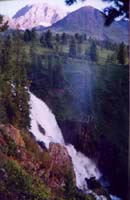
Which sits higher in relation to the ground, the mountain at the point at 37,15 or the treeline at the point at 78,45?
the mountain at the point at 37,15

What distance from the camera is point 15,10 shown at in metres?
3.11

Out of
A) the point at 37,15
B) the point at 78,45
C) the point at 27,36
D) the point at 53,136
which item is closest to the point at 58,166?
the point at 53,136

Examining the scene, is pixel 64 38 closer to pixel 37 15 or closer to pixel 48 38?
pixel 48 38

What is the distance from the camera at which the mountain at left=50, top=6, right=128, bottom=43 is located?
2.63 m

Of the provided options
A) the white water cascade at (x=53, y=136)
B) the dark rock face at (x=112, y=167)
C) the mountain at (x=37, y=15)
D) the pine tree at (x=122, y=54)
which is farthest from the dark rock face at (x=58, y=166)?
the mountain at (x=37, y=15)

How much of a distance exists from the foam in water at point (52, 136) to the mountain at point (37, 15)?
454 mm

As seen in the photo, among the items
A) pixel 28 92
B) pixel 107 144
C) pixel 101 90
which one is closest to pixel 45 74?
pixel 28 92

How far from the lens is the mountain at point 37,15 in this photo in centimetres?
295

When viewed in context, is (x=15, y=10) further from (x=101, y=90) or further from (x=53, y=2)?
(x=101, y=90)

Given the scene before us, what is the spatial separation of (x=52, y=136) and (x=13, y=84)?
46cm

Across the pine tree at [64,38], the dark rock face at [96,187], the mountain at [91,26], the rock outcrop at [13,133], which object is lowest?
the dark rock face at [96,187]

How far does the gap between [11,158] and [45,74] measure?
0.59m

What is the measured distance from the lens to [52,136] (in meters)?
2.96

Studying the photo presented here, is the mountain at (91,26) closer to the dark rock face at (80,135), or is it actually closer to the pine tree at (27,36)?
the pine tree at (27,36)
